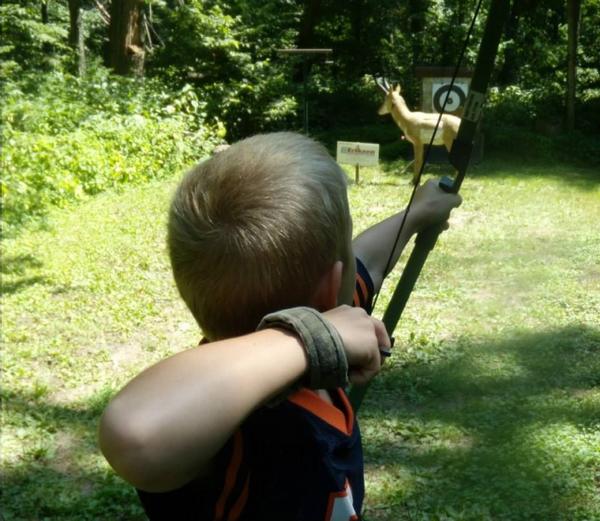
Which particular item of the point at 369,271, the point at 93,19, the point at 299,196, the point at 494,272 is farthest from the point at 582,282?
the point at 93,19

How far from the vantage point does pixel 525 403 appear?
3.60 meters

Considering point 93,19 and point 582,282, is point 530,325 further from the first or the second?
point 93,19

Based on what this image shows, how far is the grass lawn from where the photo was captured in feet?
9.79

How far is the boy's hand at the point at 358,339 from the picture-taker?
883mm

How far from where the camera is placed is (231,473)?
92 centimetres

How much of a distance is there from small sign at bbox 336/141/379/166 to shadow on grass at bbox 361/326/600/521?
4.72 m

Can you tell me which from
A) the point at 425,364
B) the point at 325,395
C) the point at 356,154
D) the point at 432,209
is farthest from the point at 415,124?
the point at 325,395

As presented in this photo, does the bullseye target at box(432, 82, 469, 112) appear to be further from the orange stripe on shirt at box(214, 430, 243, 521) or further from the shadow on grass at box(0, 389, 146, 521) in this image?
the orange stripe on shirt at box(214, 430, 243, 521)

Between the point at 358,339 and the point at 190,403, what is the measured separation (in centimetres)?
21

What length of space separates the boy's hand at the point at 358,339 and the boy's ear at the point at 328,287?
0.10 feet

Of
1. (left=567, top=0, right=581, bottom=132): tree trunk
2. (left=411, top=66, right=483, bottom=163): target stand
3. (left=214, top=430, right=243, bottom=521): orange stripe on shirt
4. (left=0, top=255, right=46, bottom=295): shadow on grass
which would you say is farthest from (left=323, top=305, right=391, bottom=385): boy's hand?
(left=567, top=0, right=581, bottom=132): tree trunk

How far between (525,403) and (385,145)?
828 centimetres

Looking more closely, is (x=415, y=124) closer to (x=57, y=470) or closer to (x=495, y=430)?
(x=495, y=430)

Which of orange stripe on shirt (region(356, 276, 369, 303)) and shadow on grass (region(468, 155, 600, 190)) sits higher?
orange stripe on shirt (region(356, 276, 369, 303))
